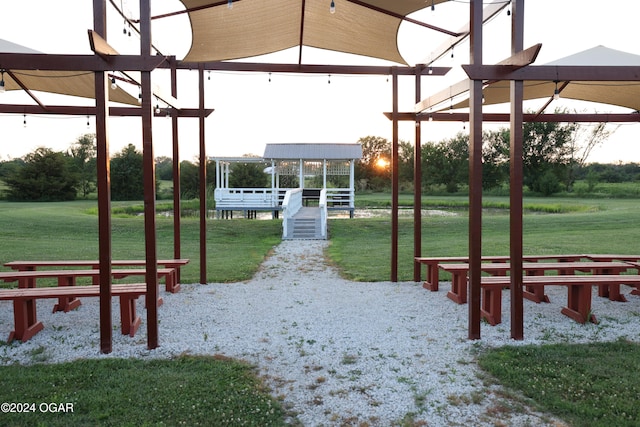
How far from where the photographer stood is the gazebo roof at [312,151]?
2309cm

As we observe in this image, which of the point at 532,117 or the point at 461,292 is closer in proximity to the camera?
the point at 461,292

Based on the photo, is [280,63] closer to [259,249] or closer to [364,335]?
[364,335]

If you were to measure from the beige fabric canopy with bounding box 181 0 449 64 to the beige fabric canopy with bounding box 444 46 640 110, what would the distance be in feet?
5.83

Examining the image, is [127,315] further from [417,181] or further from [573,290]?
[573,290]

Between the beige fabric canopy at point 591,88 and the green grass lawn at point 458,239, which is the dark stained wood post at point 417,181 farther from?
the beige fabric canopy at point 591,88

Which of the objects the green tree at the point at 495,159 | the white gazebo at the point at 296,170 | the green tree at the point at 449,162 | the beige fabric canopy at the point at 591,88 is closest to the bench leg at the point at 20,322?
the beige fabric canopy at the point at 591,88

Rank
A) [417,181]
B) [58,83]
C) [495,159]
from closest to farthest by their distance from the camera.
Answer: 1. [58,83]
2. [417,181]
3. [495,159]

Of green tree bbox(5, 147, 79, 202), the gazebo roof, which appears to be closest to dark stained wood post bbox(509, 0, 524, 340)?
the gazebo roof

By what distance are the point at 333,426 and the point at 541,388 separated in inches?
67.0

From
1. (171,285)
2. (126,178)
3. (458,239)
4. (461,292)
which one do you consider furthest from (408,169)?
(171,285)

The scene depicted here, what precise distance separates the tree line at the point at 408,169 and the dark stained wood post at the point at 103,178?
29.1 metres

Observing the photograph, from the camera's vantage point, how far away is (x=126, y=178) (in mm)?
40656

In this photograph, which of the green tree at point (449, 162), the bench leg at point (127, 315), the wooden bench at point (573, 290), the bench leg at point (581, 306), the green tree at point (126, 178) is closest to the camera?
the bench leg at point (127, 315)

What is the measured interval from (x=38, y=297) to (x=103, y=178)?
5.28ft
